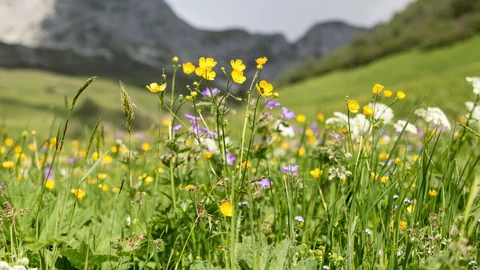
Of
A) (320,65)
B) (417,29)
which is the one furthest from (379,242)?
(320,65)

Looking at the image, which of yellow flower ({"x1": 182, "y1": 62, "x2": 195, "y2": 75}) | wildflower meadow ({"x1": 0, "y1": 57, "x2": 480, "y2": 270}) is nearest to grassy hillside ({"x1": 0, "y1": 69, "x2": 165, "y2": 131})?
wildflower meadow ({"x1": 0, "y1": 57, "x2": 480, "y2": 270})

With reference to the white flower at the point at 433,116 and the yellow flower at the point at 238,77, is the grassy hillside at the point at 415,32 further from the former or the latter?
the yellow flower at the point at 238,77

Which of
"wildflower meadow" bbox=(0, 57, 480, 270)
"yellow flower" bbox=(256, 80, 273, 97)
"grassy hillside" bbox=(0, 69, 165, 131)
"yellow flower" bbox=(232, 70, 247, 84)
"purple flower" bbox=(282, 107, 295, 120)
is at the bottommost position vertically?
"wildflower meadow" bbox=(0, 57, 480, 270)

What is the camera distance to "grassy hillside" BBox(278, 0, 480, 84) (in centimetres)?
4197

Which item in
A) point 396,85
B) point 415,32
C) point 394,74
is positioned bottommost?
point 396,85

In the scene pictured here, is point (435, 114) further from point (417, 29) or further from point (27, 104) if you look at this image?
point (27, 104)

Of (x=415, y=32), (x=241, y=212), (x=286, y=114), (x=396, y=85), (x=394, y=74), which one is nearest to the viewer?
(x=241, y=212)

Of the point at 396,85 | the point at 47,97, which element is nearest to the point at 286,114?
the point at 396,85

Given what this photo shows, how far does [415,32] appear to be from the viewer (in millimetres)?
48094

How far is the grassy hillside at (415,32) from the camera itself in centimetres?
4197

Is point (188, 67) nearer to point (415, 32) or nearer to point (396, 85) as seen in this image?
point (396, 85)

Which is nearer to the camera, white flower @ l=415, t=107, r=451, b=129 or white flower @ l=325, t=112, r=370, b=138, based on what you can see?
white flower @ l=415, t=107, r=451, b=129

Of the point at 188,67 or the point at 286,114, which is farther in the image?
the point at 286,114

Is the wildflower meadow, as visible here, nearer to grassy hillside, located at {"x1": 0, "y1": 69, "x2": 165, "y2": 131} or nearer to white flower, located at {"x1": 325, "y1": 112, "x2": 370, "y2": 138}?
white flower, located at {"x1": 325, "y1": 112, "x2": 370, "y2": 138}
